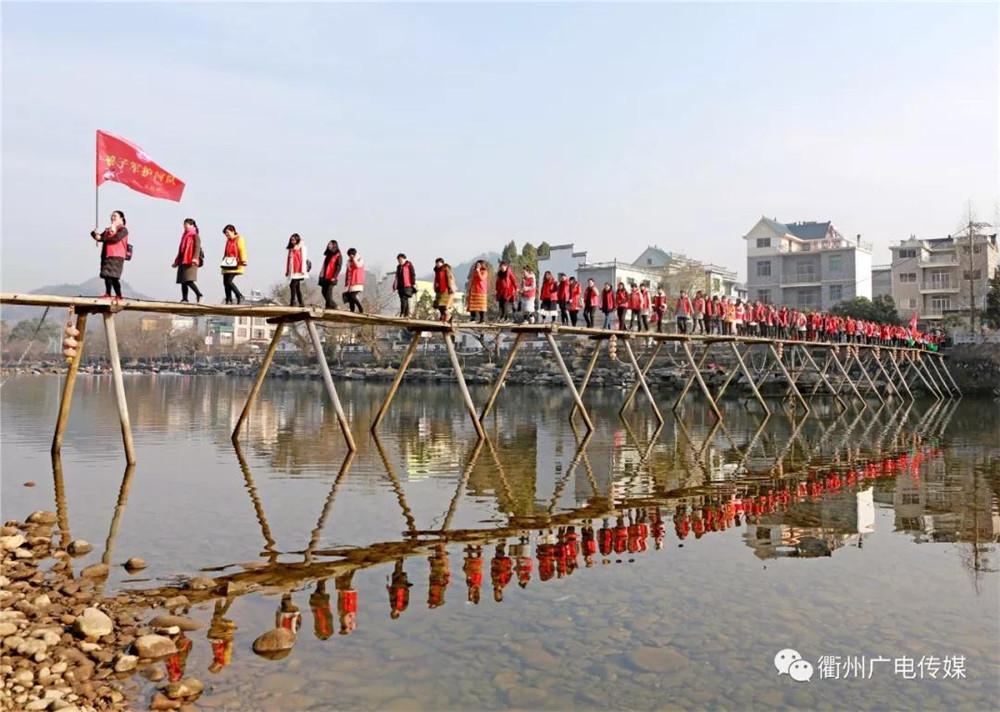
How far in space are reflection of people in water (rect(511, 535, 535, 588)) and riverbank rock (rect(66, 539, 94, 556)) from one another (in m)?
5.16

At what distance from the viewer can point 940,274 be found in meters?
68.1

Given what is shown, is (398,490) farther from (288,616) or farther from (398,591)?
(288,616)

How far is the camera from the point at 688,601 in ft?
25.8

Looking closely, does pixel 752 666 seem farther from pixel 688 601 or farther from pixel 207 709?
pixel 207 709

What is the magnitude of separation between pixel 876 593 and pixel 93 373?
90.1 metres

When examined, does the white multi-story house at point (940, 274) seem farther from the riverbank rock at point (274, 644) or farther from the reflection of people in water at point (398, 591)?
the riverbank rock at point (274, 644)

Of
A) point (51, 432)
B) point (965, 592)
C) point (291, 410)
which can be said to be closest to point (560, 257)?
point (291, 410)

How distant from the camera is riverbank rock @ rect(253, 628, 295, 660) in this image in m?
6.27

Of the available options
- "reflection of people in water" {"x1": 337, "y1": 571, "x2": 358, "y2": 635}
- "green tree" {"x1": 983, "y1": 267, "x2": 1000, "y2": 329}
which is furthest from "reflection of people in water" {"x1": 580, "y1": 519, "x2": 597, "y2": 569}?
"green tree" {"x1": 983, "y1": 267, "x2": 1000, "y2": 329}

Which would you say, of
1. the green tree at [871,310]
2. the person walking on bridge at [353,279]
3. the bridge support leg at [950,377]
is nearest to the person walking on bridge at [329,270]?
the person walking on bridge at [353,279]

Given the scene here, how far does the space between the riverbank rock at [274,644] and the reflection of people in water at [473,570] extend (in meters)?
1.95

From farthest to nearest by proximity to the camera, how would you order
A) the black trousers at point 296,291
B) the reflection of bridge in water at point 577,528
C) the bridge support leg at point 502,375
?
the bridge support leg at point 502,375, the black trousers at point 296,291, the reflection of bridge in water at point 577,528

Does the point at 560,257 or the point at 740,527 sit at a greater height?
the point at 560,257

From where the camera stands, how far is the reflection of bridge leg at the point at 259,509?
9.34 metres
